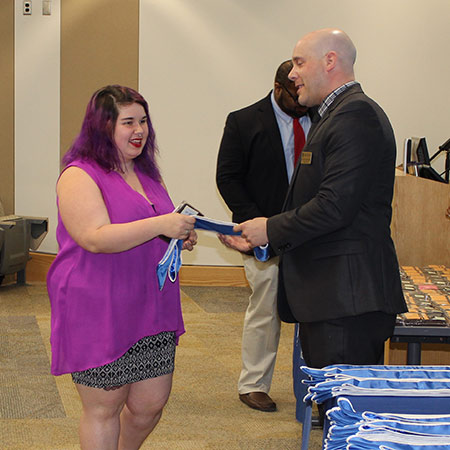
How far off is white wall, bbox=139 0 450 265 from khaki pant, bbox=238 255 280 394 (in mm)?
3414

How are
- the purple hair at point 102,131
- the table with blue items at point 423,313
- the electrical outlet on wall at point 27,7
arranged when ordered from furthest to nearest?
the electrical outlet on wall at point 27,7
the table with blue items at point 423,313
the purple hair at point 102,131

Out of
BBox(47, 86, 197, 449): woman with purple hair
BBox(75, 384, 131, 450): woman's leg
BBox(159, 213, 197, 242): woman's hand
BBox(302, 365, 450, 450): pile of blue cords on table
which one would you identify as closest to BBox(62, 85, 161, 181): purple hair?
BBox(47, 86, 197, 449): woman with purple hair

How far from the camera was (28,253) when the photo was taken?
7117mm

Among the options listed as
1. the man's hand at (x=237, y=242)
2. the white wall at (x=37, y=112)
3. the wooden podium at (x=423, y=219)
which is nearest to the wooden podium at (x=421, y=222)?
the wooden podium at (x=423, y=219)

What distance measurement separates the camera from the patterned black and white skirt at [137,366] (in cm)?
241

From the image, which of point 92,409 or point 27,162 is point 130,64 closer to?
point 27,162

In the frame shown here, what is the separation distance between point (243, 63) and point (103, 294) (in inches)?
209

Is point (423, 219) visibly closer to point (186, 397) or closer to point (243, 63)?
point (186, 397)

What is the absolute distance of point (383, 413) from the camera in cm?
153

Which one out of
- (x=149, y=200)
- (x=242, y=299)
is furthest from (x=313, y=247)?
(x=242, y=299)

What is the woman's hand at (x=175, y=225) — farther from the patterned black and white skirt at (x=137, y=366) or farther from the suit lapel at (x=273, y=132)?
the suit lapel at (x=273, y=132)

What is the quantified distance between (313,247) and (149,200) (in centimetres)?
58

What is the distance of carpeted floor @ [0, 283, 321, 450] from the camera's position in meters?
3.54

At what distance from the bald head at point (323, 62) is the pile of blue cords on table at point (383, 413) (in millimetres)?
1125
